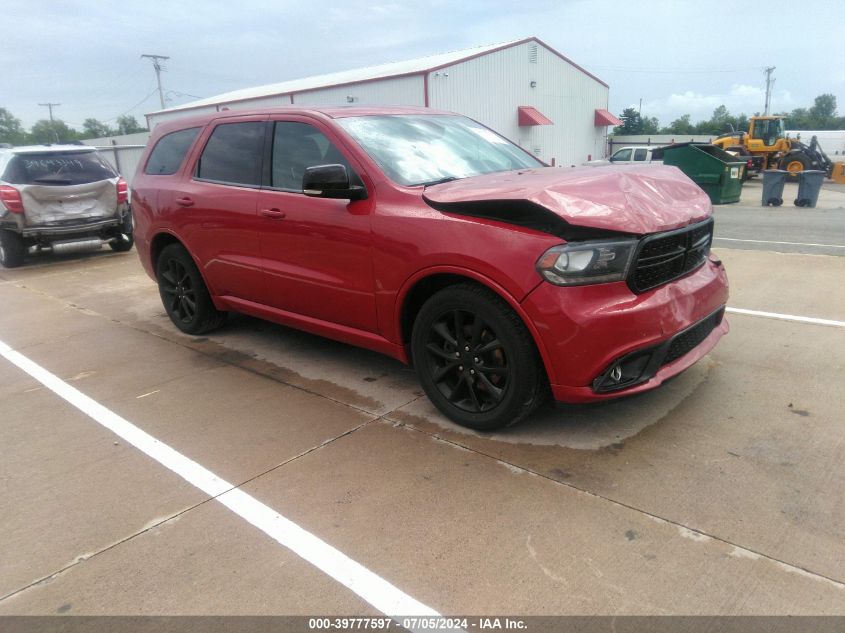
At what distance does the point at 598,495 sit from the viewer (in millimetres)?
2842

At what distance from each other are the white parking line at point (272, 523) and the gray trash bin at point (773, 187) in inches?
682

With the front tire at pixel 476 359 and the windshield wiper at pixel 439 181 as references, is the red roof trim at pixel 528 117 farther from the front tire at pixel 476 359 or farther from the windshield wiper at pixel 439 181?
the front tire at pixel 476 359

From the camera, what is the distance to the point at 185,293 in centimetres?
554

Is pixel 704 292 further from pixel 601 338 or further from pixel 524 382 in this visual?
pixel 524 382

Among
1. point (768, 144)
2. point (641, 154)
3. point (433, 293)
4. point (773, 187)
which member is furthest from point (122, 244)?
point (768, 144)

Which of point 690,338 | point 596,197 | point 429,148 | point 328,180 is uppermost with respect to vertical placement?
point 429,148

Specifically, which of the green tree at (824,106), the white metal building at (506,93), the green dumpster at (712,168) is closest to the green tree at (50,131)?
the white metal building at (506,93)

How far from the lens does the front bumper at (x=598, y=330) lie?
2908mm

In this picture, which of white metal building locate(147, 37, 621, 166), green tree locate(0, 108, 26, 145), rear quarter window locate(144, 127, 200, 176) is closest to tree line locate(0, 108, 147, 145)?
green tree locate(0, 108, 26, 145)

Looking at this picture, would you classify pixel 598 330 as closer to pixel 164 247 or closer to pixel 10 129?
pixel 164 247

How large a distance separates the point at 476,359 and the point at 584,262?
81cm

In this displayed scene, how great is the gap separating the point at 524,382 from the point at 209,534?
1.66 metres

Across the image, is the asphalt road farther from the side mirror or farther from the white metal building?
the white metal building

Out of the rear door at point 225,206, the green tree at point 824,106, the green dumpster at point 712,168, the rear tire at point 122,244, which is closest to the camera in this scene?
the rear door at point 225,206
